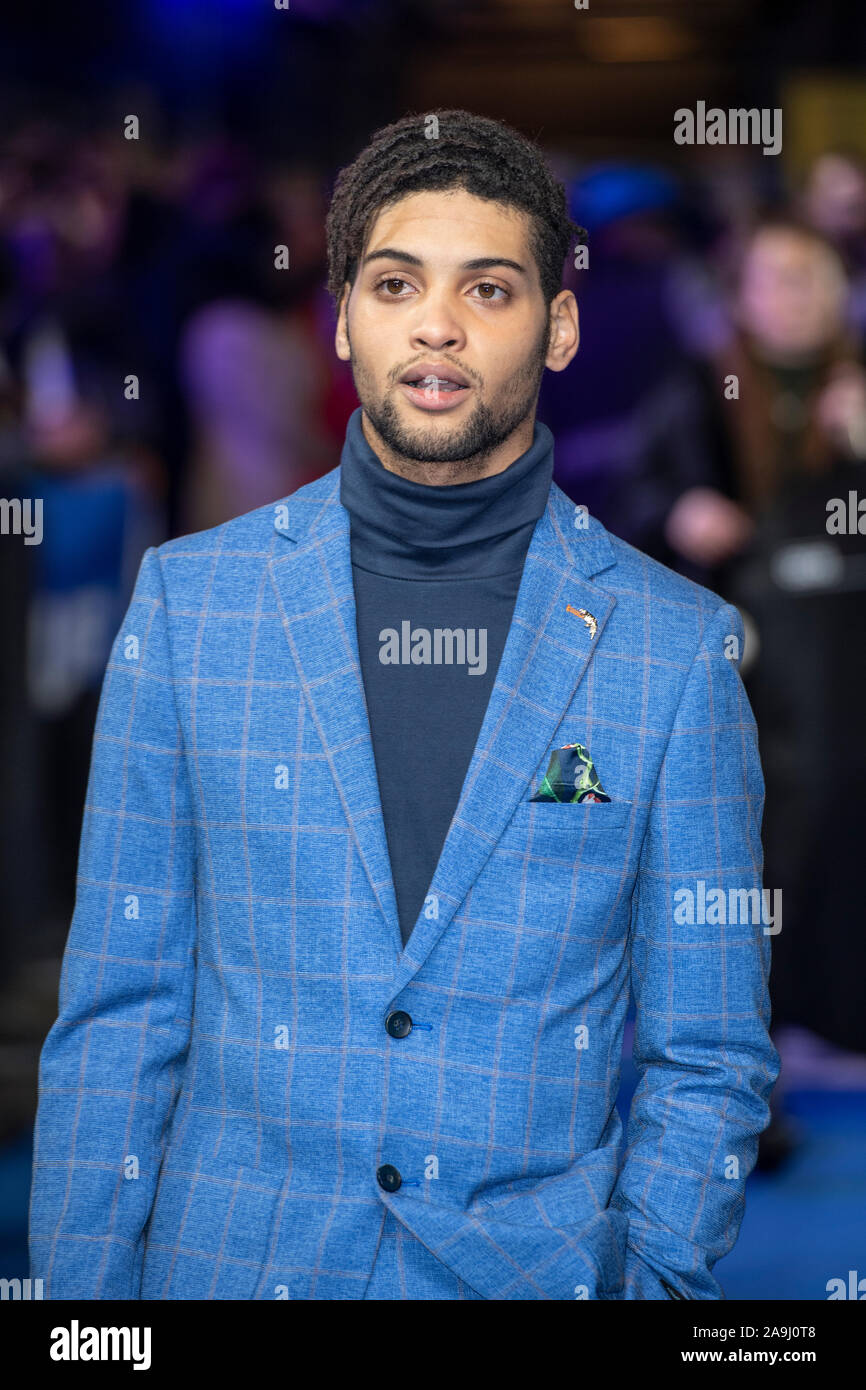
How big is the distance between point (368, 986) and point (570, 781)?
310 mm

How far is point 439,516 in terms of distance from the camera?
180 centimetres

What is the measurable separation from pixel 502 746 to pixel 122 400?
3090 mm

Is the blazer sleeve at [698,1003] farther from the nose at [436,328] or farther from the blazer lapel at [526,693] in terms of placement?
the nose at [436,328]

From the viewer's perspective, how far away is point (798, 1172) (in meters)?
3.84

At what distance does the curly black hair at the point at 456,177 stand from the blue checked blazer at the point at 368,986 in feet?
1.32

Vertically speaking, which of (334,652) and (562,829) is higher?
(334,652)

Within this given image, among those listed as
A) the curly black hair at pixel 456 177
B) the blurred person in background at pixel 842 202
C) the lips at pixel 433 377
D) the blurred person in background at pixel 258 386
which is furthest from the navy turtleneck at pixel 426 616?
the blurred person in background at pixel 842 202

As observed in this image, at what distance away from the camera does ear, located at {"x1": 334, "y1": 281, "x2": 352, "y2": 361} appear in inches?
73.4

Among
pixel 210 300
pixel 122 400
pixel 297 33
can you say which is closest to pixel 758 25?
pixel 297 33

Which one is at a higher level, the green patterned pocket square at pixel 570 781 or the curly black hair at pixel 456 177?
the curly black hair at pixel 456 177

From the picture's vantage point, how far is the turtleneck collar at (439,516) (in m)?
1.81

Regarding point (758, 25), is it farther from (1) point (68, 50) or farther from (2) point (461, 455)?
(2) point (461, 455)

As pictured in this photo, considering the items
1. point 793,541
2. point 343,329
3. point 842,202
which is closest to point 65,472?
point 793,541

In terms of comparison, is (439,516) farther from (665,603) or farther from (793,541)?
(793,541)
